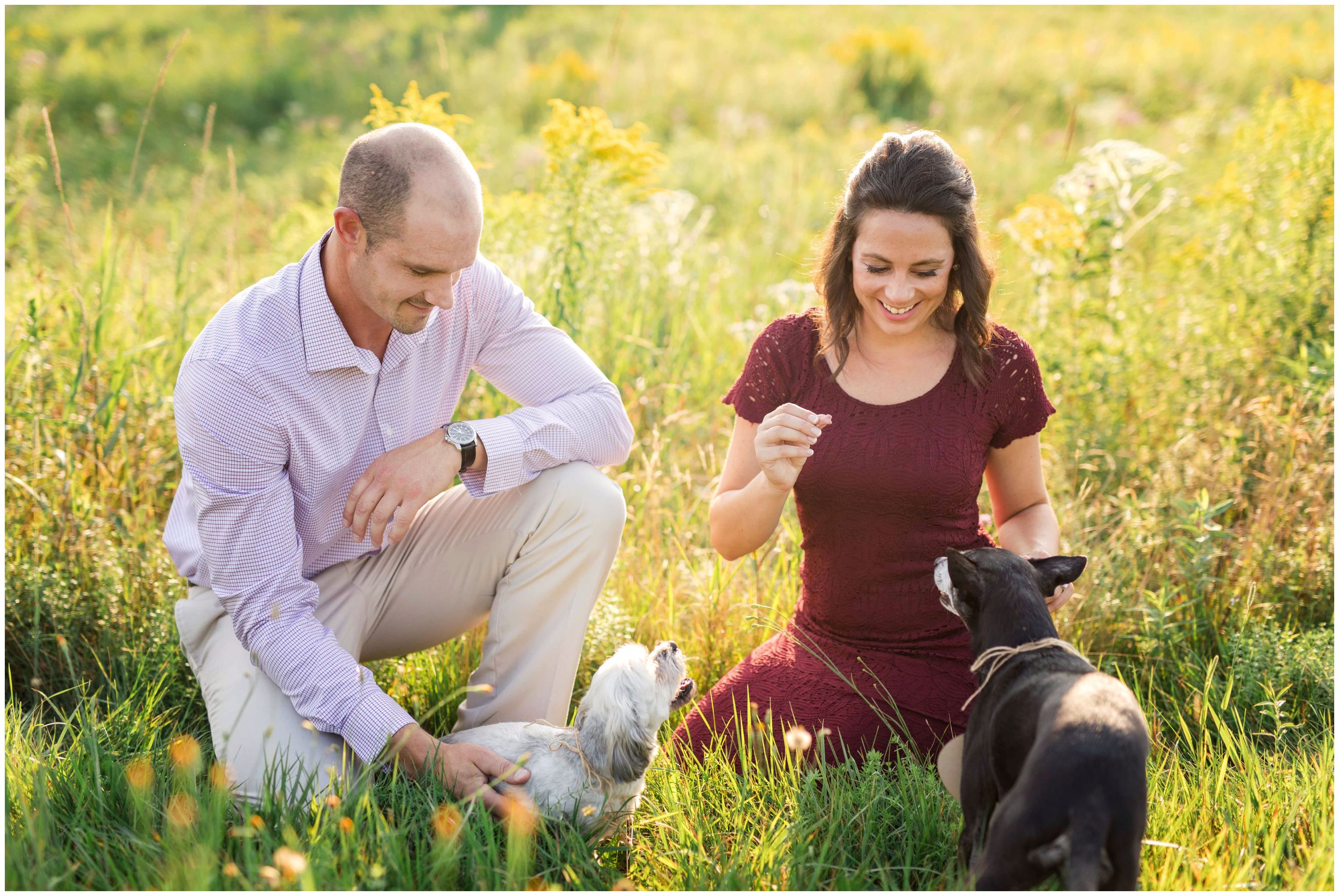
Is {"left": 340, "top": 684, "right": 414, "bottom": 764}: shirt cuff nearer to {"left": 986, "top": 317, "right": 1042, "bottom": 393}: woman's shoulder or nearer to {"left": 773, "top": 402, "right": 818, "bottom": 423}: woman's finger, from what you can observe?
{"left": 773, "top": 402, "right": 818, "bottom": 423}: woman's finger

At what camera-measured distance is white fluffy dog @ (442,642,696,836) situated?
7.31 feet

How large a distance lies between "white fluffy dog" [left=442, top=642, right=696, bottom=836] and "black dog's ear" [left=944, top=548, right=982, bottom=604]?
0.67 meters

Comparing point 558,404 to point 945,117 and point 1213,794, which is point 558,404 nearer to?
point 1213,794

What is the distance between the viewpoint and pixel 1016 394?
2.76 m

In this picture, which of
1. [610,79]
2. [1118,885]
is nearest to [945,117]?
[610,79]

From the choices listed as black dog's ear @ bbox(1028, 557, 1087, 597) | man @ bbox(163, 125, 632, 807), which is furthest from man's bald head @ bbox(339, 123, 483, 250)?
black dog's ear @ bbox(1028, 557, 1087, 597)

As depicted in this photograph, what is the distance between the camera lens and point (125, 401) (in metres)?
3.78

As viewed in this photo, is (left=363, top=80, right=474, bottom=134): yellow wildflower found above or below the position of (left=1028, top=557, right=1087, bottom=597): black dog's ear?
above

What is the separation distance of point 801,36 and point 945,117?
510 centimetres

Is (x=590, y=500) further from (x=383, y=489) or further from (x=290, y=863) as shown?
(x=290, y=863)

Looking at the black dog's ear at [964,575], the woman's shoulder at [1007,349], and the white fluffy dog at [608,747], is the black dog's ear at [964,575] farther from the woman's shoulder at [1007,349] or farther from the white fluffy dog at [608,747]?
the woman's shoulder at [1007,349]

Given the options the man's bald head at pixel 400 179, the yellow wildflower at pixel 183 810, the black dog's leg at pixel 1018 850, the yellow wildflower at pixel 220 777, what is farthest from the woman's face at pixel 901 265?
the yellow wildflower at pixel 183 810

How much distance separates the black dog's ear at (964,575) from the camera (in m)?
2.14

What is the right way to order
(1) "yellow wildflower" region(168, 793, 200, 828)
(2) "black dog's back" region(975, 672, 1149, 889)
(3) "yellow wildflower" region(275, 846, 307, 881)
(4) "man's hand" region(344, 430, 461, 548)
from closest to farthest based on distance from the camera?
1. (3) "yellow wildflower" region(275, 846, 307, 881)
2. (2) "black dog's back" region(975, 672, 1149, 889)
3. (1) "yellow wildflower" region(168, 793, 200, 828)
4. (4) "man's hand" region(344, 430, 461, 548)
